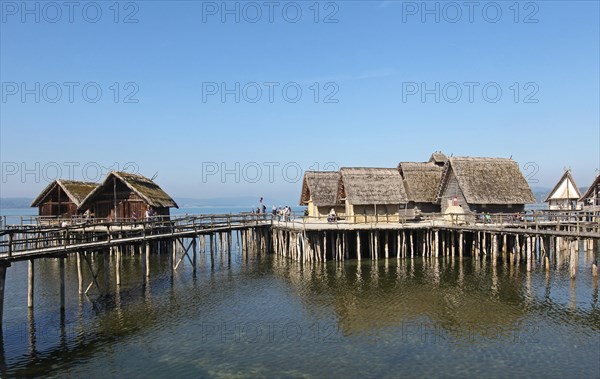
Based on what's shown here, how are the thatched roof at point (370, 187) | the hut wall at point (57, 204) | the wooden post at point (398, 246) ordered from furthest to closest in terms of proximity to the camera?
the hut wall at point (57, 204) → the thatched roof at point (370, 187) → the wooden post at point (398, 246)

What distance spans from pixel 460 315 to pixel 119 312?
14.4 meters

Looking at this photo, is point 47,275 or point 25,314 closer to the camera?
point 25,314

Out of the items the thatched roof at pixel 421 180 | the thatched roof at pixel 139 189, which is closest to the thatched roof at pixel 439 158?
the thatched roof at pixel 421 180

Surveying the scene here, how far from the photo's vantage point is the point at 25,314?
19922 millimetres

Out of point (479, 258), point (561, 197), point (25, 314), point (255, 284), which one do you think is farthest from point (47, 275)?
point (561, 197)

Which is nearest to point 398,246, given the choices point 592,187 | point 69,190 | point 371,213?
point 371,213

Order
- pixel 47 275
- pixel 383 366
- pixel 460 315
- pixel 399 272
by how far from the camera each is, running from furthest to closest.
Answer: pixel 47 275 < pixel 399 272 < pixel 460 315 < pixel 383 366

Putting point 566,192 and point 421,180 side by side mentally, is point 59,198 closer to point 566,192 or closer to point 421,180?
point 421,180

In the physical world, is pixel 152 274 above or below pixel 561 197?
below

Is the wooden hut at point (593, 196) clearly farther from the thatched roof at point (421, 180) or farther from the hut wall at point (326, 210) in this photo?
the hut wall at point (326, 210)

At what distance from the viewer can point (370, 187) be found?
36719mm

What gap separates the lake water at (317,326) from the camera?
14.3m

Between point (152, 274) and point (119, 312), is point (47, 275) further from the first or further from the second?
point (119, 312)

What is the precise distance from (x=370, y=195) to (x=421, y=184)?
7.48 metres
